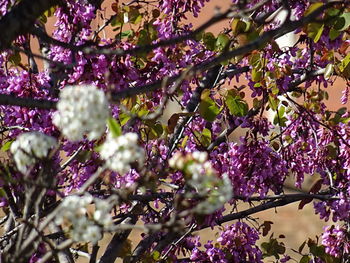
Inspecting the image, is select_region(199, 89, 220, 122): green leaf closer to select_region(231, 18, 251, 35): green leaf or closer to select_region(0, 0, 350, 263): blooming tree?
select_region(0, 0, 350, 263): blooming tree

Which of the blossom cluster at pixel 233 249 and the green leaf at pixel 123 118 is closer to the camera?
the green leaf at pixel 123 118

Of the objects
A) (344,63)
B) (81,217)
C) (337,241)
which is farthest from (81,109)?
(337,241)

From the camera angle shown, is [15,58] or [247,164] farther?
[247,164]

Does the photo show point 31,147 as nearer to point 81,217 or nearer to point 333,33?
point 81,217

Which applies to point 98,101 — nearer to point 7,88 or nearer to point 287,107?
point 7,88

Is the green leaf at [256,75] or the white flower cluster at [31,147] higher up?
the green leaf at [256,75]

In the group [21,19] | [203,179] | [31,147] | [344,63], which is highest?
[344,63]

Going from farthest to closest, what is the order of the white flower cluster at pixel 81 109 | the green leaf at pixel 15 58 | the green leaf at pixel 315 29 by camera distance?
the green leaf at pixel 15 58 → the green leaf at pixel 315 29 → the white flower cluster at pixel 81 109

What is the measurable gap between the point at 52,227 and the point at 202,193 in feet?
8.53

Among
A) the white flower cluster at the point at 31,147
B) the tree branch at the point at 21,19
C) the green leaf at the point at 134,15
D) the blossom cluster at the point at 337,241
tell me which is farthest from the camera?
the blossom cluster at the point at 337,241

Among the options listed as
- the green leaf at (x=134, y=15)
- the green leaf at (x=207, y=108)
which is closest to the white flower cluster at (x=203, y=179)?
the green leaf at (x=207, y=108)

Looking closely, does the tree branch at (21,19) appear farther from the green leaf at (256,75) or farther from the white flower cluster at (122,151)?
the green leaf at (256,75)

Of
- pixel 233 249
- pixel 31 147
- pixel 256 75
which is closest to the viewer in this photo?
pixel 31 147

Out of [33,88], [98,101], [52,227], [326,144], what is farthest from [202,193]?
[326,144]
